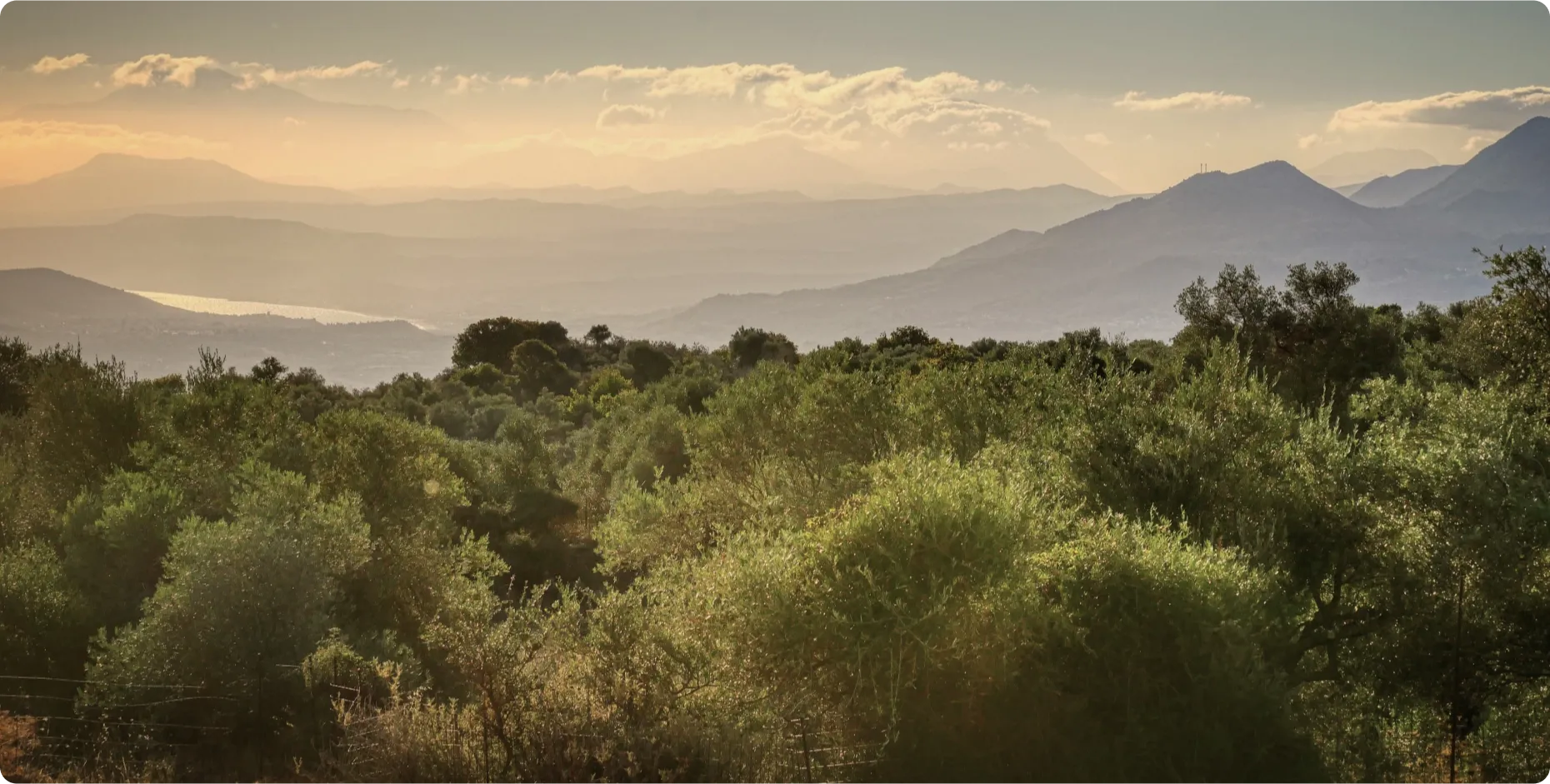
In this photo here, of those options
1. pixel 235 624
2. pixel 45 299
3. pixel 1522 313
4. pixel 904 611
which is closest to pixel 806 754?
pixel 904 611

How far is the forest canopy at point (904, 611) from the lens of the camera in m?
18.1

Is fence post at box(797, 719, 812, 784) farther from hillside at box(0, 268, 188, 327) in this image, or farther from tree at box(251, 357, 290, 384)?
hillside at box(0, 268, 188, 327)

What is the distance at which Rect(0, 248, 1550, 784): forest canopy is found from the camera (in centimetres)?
1808

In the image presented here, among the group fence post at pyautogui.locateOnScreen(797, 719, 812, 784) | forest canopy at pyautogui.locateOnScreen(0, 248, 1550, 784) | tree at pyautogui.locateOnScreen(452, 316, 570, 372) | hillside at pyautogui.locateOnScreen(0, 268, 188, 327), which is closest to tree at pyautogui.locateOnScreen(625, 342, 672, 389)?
tree at pyautogui.locateOnScreen(452, 316, 570, 372)

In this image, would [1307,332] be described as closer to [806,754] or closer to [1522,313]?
[1522,313]

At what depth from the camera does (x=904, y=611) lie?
720 inches

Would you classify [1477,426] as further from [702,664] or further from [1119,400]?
[702,664]

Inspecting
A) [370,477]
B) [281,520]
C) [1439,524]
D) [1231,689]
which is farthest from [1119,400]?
[370,477]

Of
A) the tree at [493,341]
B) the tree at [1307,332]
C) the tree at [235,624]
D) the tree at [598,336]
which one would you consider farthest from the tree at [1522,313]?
the tree at [598,336]

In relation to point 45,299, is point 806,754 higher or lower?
higher

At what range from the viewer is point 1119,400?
25719 millimetres

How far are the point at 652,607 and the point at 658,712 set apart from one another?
11.7 ft

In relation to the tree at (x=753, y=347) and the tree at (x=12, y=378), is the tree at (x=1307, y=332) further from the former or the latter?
the tree at (x=12, y=378)

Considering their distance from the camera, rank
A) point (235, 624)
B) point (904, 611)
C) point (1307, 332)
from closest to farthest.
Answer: point (904, 611)
point (235, 624)
point (1307, 332)
